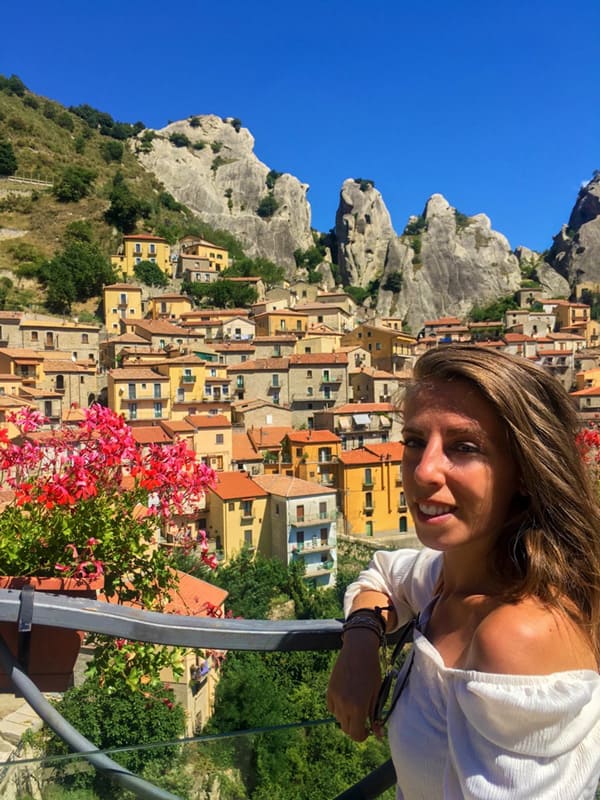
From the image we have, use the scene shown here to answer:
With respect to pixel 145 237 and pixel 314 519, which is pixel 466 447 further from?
pixel 145 237

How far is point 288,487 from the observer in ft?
78.8

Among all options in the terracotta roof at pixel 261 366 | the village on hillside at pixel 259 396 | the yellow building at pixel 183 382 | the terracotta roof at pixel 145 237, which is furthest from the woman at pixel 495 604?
the terracotta roof at pixel 145 237

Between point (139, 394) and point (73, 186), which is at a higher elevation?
point (73, 186)

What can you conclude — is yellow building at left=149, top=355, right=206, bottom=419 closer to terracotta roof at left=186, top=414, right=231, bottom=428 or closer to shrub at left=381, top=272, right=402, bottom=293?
terracotta roof at left=186, top=414, right=231, bottom=428

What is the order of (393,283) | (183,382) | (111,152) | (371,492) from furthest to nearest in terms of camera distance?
(111,152), (393,283), (183,382), (371,492)

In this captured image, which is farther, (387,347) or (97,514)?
(387,347)

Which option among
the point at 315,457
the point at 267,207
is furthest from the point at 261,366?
the point at 267,207

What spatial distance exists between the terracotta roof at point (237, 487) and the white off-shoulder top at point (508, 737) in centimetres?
2165

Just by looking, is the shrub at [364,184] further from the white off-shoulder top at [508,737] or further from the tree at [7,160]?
the white off-shoulder top at [508,737]

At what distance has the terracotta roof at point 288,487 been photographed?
23.7 m

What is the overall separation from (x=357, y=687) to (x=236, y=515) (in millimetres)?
22250

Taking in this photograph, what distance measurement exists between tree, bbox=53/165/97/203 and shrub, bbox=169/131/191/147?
85.3 feet

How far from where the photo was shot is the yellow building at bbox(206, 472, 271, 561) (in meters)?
22.7

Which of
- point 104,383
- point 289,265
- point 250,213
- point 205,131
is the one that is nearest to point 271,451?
point 104,383
